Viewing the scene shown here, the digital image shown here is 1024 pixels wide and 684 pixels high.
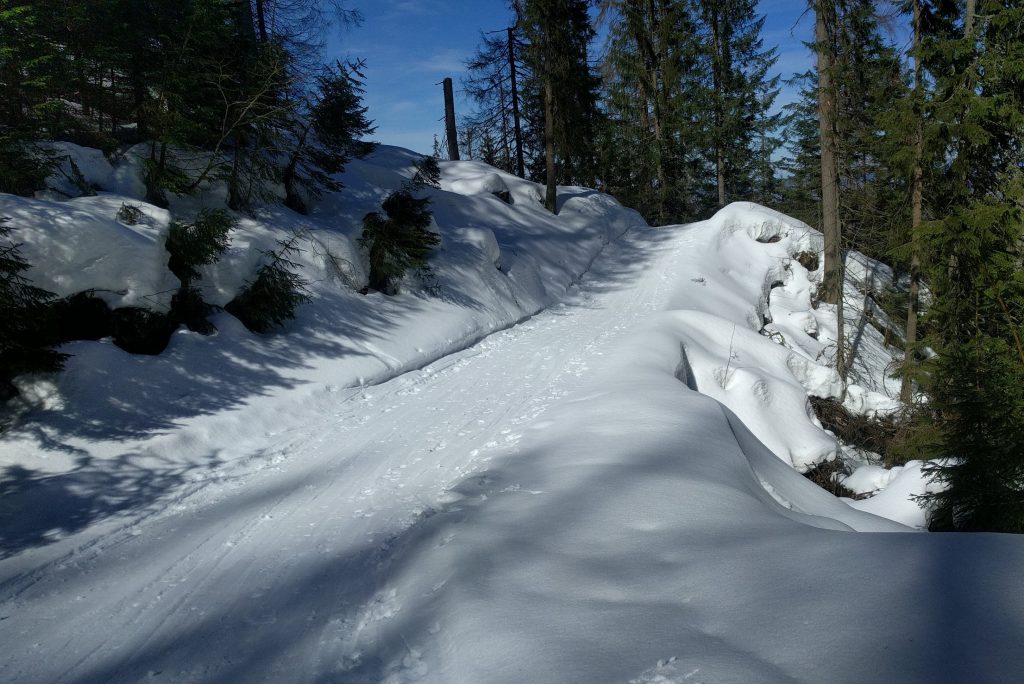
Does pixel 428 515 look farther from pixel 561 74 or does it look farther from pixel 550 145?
pixel 561 74

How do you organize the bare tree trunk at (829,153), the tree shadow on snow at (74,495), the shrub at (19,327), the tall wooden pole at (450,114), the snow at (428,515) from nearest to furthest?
the snow at (428,515) → the tree shadow on snow at (74,495) → the shrub at (19,327) → the bare tree trunk at (829,153) → the tall wooden pole at (450,114)

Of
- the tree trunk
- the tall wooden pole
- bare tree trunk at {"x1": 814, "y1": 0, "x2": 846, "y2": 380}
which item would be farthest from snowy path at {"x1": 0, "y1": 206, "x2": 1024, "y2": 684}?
the tall wooden pole

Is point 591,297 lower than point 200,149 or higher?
lower

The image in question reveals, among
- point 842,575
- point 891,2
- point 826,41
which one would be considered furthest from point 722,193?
point 842,575

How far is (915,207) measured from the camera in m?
12.7

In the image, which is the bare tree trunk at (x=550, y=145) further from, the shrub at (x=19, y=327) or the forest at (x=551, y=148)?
the shrub at (x=19, y=327)

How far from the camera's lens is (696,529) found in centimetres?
381

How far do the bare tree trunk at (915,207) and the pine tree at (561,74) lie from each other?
418 inches

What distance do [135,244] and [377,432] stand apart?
4.00 metres

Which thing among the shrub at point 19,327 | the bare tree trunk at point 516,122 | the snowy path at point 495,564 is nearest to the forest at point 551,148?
the shrub at point 19,327

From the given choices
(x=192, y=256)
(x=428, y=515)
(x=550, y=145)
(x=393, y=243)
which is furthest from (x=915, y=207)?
(x=192, y=256)

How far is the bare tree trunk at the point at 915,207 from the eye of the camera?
12172 mm

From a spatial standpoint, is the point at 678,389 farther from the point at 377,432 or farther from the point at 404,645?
the point at 404,645

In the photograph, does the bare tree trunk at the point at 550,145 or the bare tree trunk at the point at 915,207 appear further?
the bare tree trunk at the point at 550,145
